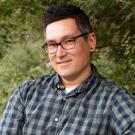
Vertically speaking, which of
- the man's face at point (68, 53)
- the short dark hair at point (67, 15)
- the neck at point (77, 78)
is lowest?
the neck at point (77, 78)

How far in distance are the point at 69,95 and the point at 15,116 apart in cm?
34

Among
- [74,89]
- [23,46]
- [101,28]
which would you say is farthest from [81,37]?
[23,46]

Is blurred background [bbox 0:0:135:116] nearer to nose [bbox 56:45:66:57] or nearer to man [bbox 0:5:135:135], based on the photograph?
man [bbox 0:5:135:135]

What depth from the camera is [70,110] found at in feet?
8.62

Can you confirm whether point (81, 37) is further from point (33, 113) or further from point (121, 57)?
point (121, 57)

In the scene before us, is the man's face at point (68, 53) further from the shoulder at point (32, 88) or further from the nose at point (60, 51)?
the shoulder at point (32, 88)

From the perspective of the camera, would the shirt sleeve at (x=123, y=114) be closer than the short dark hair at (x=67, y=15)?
Yes

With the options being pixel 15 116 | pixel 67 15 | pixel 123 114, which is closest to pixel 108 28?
pixel 67 15

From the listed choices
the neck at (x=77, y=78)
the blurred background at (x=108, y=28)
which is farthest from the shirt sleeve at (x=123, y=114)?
the blurred background at (x=108, y=28)

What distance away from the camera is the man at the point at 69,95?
99.4 inches

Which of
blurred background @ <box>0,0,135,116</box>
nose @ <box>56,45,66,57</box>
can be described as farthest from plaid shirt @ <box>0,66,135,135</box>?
blurred background @ <box>0,0,135,116</box>

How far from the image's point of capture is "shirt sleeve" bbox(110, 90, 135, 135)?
2.43 m

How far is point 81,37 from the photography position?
105 inches

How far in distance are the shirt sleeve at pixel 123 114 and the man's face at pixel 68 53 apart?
27 cm
